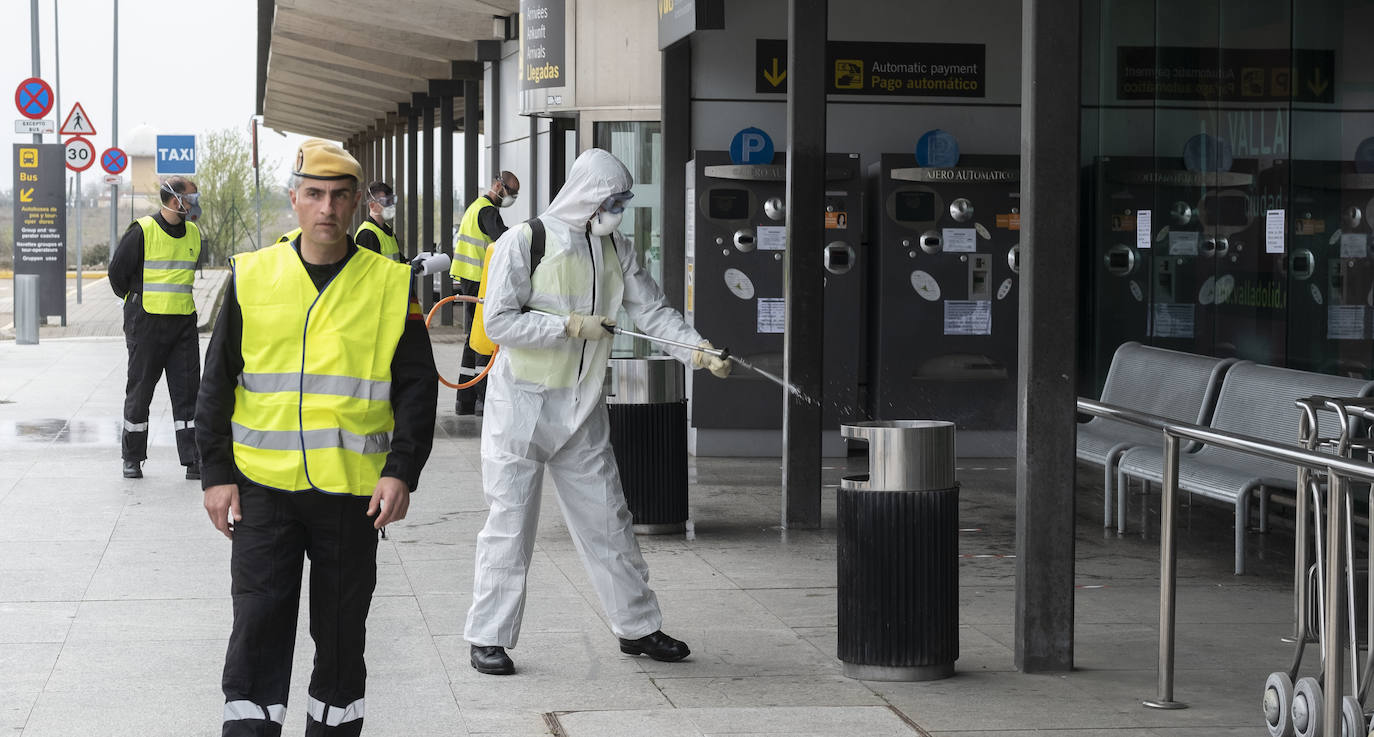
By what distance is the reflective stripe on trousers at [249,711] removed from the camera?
427 centimetres

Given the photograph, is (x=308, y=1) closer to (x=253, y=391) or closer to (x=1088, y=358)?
(x=1088, y=358)

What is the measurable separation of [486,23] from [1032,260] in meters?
15.4

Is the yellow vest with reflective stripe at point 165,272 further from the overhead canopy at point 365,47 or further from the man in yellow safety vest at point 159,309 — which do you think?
the overhead canopy at point 365,47

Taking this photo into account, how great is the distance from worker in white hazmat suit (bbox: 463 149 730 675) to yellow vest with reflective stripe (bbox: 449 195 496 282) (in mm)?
7916

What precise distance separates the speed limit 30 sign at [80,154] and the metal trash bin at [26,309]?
6.49 metres

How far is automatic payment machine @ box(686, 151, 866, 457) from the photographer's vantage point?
11.7 meters

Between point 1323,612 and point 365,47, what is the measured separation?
23.2 meters

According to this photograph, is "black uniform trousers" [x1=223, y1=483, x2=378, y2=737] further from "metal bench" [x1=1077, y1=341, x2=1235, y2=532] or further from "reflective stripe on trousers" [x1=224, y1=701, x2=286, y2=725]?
"metal bench" [x1=1077, y1=341, x2=1235, y2=532]

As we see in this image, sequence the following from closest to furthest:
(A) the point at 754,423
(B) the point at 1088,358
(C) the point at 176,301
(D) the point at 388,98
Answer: (C) the point at 176,301 → (A) the point at 754,423 → (B) the point at 1088,358 → (D) the point at 388,98

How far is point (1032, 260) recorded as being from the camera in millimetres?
5906

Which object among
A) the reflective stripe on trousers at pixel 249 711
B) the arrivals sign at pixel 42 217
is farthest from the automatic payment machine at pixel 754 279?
the arrivals sign at pixel 42 217

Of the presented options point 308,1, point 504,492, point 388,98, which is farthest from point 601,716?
point 388,98

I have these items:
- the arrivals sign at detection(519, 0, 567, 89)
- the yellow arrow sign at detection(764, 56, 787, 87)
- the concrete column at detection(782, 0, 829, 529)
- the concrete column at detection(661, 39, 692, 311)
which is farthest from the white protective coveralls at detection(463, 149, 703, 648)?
the arrivals sign at detection(519, 0, 567, 89)

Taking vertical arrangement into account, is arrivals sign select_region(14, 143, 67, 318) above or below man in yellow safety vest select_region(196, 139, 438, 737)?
above
